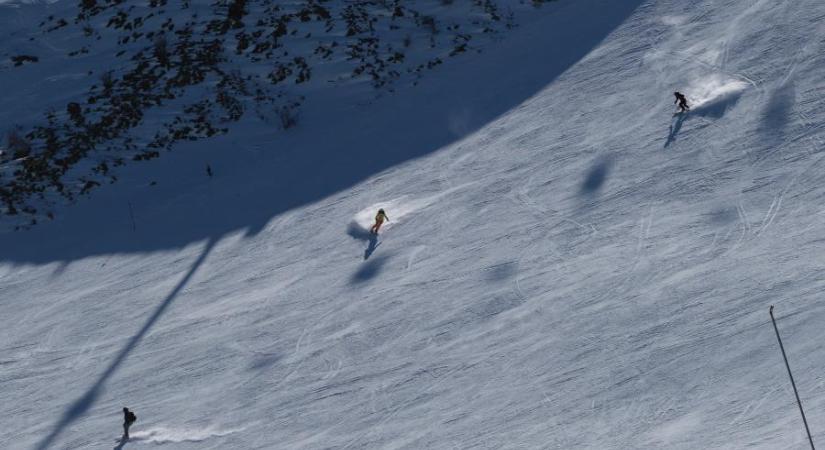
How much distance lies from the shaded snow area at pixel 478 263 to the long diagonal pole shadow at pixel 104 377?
6 cm

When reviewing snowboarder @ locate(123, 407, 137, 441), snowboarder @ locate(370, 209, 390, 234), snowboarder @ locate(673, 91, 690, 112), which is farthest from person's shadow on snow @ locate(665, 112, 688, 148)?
snowboarder @ locate(123, 407, 137, 441)

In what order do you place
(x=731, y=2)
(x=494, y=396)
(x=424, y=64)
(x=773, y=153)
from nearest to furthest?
(x=494, y=396) < (x=773, y=153) < (x=731, y=2) < (x=424, y=64)

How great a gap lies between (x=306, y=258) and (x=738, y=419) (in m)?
10.4

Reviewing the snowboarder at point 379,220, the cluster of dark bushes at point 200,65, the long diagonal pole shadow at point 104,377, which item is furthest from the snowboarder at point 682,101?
the long diagonal pole shadow at point 104,377

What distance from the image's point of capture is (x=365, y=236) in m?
24.3

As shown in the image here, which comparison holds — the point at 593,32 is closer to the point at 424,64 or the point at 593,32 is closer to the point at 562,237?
the point at 424,64

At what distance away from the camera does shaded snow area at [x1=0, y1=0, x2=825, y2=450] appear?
60.0 ft

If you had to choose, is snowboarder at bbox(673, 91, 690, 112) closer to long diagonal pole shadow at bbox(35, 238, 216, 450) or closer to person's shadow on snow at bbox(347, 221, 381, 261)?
person's shadow on snow at bbox(347, 221, 381, 261)

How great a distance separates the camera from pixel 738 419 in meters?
16.5

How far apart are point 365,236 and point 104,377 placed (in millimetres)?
6059

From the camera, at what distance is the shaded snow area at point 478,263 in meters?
18.3

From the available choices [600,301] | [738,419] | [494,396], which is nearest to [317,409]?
[494,396]

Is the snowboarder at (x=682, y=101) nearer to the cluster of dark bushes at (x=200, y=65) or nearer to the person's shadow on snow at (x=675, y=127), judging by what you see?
the person's shadow on snow at (x=675, y=127)

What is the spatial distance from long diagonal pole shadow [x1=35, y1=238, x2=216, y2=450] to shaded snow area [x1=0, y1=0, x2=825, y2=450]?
6 cm
